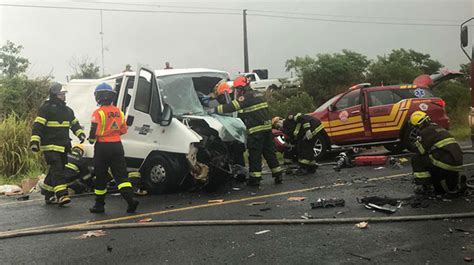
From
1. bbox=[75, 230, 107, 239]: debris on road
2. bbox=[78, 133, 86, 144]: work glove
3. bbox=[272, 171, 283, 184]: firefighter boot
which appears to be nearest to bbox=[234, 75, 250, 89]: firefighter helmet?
bbox=[272, 171, 283, 184]: firefighter boot

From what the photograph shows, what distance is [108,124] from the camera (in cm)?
676

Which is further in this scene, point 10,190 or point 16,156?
point 16,156

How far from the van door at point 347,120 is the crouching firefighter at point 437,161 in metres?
5.11

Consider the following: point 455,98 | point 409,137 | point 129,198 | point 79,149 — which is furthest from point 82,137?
point 455,98

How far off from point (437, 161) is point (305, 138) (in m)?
3.36

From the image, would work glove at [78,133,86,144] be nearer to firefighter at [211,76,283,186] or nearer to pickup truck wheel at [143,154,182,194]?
pickup truck wheel at [143,154,182,194]

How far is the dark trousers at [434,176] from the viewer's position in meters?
6.48

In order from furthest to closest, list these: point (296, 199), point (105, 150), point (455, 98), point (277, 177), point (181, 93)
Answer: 1. point (455, 98)
2. point (277, 177)
3. point (181, 93)
4. point (296, 199)
5. point (105, 150)

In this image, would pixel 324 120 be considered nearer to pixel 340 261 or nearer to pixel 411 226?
pixel 411 226

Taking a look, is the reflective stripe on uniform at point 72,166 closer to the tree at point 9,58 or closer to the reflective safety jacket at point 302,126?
the reflective safety jacket at point 302,126

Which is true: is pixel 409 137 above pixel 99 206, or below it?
above

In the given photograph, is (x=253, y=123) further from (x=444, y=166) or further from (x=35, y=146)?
(x=35, y=146)

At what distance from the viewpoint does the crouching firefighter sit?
6.35 m

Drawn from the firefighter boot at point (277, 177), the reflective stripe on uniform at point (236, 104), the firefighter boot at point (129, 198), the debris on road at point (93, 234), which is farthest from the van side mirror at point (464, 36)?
the debris on road at point (93, 234)
